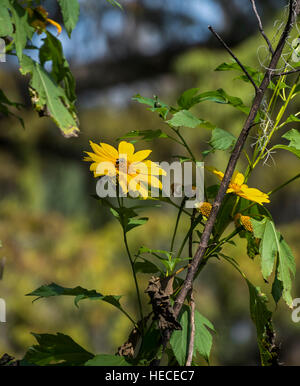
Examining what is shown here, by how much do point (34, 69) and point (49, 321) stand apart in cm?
216

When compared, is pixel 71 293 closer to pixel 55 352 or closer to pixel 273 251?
pixel 55 352

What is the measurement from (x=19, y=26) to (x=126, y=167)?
22 cm

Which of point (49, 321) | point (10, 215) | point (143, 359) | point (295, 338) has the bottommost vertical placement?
point (295, 338)

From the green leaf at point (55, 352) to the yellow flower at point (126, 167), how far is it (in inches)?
5.3

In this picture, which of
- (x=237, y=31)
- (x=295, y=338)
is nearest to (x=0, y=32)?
(x=295, y=338)

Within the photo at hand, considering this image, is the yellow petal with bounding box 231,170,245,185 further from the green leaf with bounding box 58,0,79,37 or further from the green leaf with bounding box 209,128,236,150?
the green leaf with bounding box 58,0,79,37

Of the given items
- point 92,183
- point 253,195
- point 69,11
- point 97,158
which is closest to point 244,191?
point 253,195

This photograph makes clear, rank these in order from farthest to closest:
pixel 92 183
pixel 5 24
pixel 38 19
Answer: pixel 92 183 < pixel 38 19 < pixel 5 24

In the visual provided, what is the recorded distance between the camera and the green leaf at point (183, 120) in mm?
385

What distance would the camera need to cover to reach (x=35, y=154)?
13.6 ft

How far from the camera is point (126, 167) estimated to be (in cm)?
38

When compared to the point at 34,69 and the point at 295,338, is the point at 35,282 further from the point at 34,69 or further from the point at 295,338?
the point at 34,69

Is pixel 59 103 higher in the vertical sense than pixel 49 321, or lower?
higher
